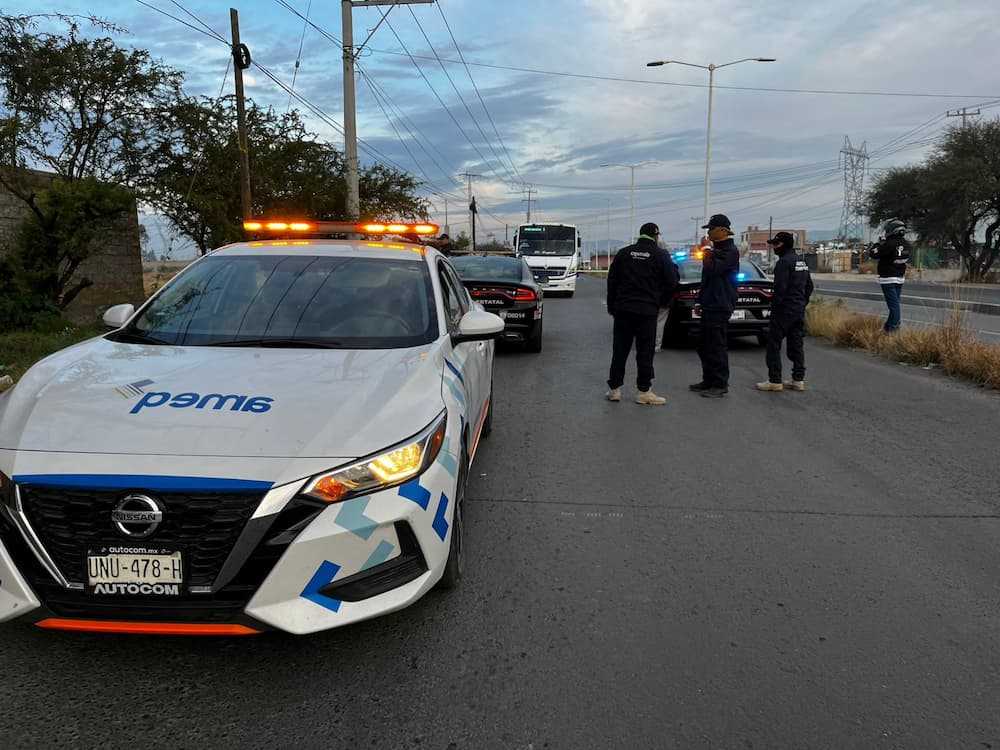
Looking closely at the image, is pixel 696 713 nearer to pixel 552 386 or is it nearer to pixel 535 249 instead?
pixel 552 386

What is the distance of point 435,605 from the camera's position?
10.9 ft

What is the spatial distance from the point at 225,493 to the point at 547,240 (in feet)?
91.7

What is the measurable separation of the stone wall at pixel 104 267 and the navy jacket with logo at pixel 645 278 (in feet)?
27.9

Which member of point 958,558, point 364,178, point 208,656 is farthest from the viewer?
point 364,178

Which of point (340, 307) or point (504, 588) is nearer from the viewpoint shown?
point (504, 588)

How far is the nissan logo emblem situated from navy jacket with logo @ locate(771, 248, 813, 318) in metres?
7.42

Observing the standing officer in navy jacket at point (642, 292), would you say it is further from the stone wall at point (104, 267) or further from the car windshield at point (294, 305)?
the stone wall at point (104, 267)

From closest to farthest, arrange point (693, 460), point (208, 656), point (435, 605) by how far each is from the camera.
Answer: point (208, 656) < point (435, 605) < point (693, 460)

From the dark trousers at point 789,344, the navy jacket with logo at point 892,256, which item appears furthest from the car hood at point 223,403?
the navy jacket with logo at point 892,256

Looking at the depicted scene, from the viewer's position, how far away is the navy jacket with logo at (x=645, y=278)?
758 cm

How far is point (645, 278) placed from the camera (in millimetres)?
7590

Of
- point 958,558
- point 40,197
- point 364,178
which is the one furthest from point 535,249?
point 958,558

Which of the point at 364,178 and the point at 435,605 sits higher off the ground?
the point at 364,178

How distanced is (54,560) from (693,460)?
4.40m
